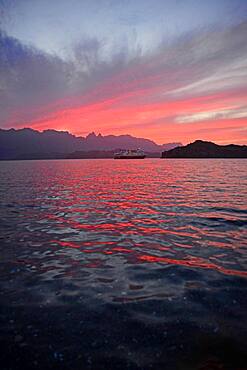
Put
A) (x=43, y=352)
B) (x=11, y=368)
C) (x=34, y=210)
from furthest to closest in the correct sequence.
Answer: (x=34, y=210)
(x=43, y=352)
(x=11, y=368)

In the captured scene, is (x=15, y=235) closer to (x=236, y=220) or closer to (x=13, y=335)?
(x=13, y=335)

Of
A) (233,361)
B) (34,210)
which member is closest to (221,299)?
(233,361)

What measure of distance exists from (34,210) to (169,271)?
15760 mm

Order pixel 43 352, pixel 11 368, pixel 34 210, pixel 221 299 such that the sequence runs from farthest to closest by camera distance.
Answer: pixel 34 210
pixel 221 299
pixel 43 352
pixel 11 368

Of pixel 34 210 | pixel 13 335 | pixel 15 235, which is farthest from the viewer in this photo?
pixel 34 210

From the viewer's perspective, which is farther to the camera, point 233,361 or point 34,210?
point 34,210

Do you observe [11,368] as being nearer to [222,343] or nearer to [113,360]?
[113,360]

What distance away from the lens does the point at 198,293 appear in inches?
298

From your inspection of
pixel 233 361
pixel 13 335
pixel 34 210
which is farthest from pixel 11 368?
pixel 34 210

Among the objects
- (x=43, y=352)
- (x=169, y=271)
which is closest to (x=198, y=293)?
(x=169, y=271)

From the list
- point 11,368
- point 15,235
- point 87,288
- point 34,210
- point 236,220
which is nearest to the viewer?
point 11,368

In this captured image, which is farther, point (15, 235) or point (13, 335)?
point (15, 235)

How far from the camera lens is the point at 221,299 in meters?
7.16

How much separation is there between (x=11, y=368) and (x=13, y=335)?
109 cm
